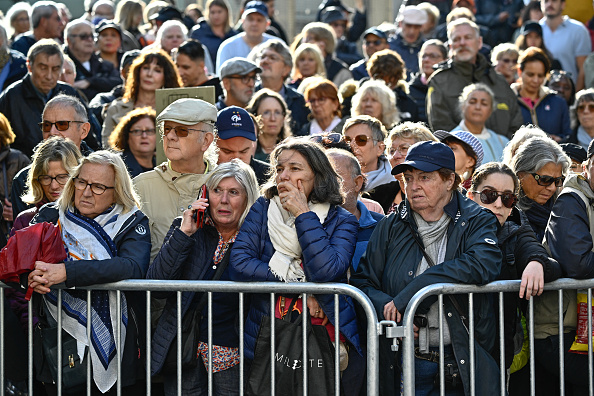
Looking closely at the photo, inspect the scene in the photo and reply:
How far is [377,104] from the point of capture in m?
8.77

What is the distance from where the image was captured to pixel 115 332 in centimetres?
541

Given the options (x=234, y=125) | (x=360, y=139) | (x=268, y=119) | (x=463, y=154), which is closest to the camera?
(x=234, y=125)

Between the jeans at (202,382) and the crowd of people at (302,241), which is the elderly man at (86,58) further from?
the jeans at (202,382)

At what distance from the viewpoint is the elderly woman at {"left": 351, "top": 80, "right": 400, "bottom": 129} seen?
8.77 m

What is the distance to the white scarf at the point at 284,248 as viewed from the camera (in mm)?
5195

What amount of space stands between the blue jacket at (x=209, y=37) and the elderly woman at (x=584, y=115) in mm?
5097

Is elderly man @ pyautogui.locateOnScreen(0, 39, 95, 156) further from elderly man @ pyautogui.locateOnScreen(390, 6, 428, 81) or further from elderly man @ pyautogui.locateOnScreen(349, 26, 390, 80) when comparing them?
elderly man @ pyautogui.locateOnScreen(390, 6, 428, 81)

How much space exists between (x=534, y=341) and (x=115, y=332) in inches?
98.9

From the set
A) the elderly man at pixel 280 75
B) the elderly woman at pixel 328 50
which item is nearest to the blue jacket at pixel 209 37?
the elderly woman at pixel 328 50

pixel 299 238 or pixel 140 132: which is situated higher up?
pixel 140 132

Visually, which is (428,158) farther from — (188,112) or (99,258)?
(99,258)

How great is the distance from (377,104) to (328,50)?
3.46 metres

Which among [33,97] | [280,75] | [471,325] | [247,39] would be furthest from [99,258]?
[247,39]

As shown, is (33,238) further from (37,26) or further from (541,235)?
(37,26)
